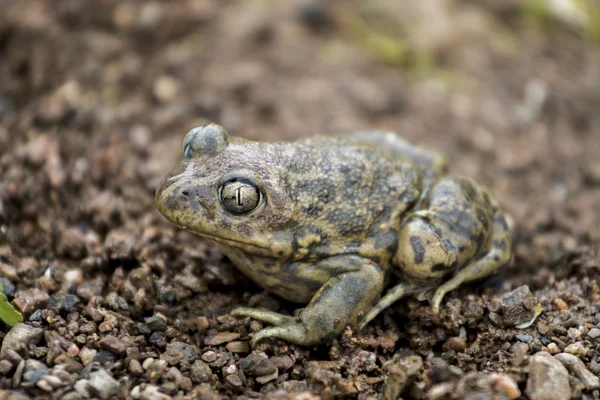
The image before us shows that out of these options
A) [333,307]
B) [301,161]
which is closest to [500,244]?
[333,307]

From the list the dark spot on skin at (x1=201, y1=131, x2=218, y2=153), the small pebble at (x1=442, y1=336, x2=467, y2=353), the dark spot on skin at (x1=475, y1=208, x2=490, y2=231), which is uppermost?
the dark spot on skin at (x1=201, y1=131, x2=218, y2=153)

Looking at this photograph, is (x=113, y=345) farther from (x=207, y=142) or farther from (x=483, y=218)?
(x=483, y=218)

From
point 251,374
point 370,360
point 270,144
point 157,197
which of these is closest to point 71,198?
point 157,197

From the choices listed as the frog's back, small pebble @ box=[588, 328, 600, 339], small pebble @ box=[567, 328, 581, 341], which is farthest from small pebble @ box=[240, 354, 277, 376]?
small pebble @ box=[588, 328, 600, 339]

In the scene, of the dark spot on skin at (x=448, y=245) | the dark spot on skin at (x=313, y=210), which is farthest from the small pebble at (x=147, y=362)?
the dark spot on skin at (x=448, y=245)

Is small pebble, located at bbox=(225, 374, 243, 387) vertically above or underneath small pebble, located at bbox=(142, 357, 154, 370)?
underneath

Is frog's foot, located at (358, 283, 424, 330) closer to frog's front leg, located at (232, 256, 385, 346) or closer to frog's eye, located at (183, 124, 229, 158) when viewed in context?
frog's front leg, located at (232, 256, 385, 346)

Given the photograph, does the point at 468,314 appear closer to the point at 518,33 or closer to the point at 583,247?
the point at 583,247
